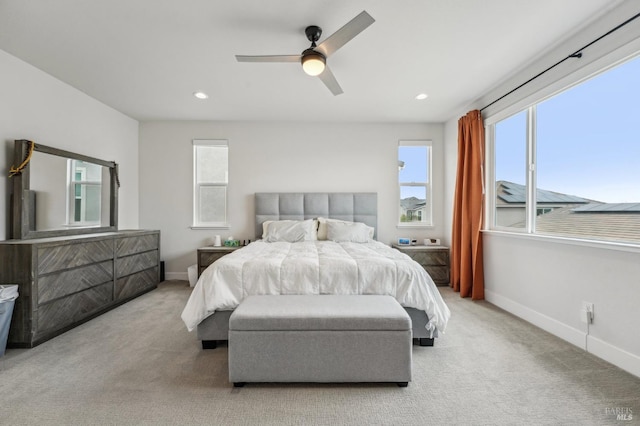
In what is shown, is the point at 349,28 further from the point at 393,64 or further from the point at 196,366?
the point at 196,366

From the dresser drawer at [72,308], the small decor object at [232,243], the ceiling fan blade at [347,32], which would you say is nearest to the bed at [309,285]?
the dresser drawer at [72,308]

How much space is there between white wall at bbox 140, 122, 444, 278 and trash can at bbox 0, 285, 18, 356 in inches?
89.8

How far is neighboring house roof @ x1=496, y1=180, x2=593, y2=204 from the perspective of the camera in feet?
8.13

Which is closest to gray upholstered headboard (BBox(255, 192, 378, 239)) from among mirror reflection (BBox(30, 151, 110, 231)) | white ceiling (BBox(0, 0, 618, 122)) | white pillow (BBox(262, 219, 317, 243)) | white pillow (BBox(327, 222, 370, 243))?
white pillow (BBox(262, 219, 317, 243))

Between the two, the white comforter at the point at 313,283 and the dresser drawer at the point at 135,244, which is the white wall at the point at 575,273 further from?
the dresser drawer at the point at 135,244

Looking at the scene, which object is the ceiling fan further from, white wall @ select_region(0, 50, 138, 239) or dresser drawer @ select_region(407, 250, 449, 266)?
dresser drawer @ select_region(407, 250, 449, 266)

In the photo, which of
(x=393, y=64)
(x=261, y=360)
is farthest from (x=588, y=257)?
(x=261, y=360)

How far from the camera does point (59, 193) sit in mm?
2990

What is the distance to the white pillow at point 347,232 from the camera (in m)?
3.88

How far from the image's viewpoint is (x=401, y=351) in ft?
5.55

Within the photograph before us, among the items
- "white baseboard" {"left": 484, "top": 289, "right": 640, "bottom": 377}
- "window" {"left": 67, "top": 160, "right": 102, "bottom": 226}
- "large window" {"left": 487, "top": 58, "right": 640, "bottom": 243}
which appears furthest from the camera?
"window" {"left": 67, "top": 160, "right": 102, "bottom": 226}

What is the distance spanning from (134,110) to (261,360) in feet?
13.2

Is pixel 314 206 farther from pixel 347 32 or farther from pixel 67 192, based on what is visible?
pixel 67 192

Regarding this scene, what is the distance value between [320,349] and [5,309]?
8.11ft
